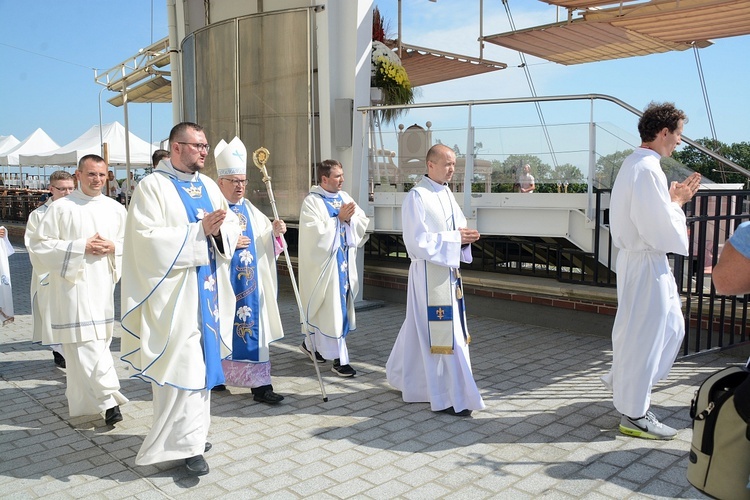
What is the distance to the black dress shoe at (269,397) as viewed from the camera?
540 cm

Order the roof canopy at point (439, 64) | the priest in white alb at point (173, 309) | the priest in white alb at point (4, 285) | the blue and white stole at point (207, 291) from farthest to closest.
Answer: the roof canopy at point (439, 64) → the priest in white alb at point (4, 285) → the blue and white stole at point (207, 291) → the priest in white alb at point (173, 309)

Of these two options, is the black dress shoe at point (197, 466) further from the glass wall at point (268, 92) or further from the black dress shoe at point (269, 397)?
the glass wall at point (268, 92)

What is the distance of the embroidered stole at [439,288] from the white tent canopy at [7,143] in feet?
102

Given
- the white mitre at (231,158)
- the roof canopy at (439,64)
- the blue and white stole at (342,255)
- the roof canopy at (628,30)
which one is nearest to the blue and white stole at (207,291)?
the white mitre at (231,158)

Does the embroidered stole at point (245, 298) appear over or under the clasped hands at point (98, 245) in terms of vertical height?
under

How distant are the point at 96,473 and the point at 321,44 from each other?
6692 millimetres

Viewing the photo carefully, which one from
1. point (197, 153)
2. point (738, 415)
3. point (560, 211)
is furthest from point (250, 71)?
point (738, 415)

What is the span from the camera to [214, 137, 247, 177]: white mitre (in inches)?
201

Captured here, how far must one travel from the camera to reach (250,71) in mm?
9898

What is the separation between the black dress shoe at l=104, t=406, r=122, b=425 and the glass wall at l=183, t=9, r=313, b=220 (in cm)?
505

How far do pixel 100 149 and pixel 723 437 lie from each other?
25394 millimetres

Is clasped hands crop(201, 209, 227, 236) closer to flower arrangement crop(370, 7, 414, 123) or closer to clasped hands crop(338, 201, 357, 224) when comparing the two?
clasped hands crop(338, 201, 357, 224)

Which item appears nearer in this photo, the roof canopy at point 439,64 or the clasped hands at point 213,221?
the clasped hands at point 213,221

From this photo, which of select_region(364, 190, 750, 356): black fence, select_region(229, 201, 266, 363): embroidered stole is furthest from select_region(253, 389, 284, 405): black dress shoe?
select_region(364, 190, 750, 356): black fence
